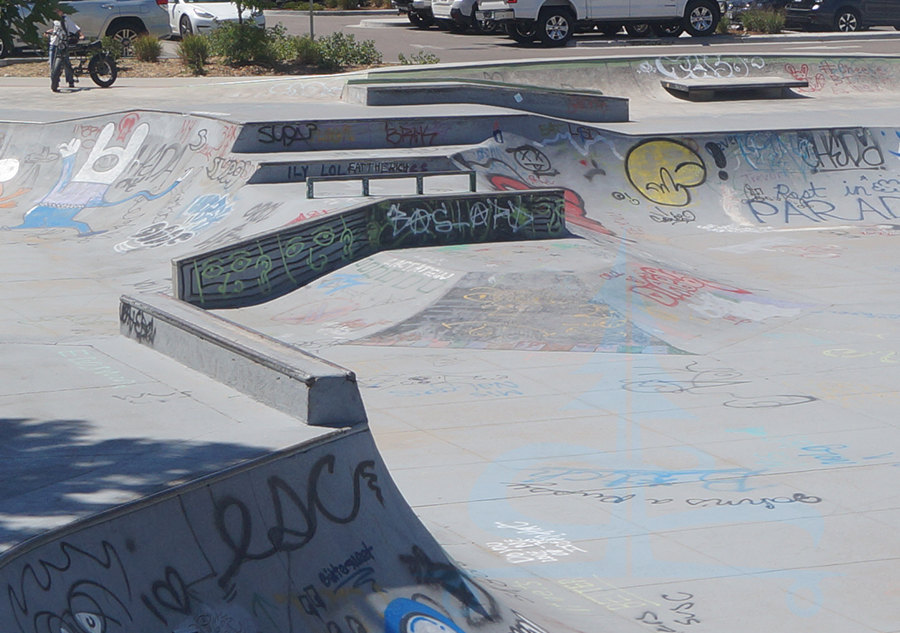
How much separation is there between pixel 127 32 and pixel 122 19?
0.98 ft

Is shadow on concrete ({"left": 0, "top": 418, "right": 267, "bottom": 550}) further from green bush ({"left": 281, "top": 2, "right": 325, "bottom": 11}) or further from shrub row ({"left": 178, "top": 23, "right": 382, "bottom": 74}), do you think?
green bush ({"left": 281, "top": 2, "right": 325, "bottom": 11})

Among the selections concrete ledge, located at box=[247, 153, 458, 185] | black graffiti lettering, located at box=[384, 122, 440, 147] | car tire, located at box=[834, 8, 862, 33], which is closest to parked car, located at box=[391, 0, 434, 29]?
car tire, located at box=[834, 8, 862, 33]

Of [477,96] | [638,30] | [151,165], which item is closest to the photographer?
[151,165]

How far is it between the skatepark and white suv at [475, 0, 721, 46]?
3571 millimetres

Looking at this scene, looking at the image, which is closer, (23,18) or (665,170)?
(23,18)

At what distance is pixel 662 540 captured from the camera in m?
6.34

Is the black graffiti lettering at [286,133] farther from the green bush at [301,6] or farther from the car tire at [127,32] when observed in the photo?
the green bush at [301,6]

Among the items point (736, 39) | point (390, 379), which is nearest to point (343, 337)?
point (390, 379)

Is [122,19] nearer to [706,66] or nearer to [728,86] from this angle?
[706,66]

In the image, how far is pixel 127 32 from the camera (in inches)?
943

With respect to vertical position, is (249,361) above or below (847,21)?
below

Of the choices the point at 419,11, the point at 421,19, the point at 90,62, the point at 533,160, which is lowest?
the point at 533,160

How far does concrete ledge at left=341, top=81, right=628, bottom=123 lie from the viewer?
57.2 ft

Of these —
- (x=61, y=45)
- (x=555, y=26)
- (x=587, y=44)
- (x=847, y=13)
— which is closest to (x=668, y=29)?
(x=587, y=44)
